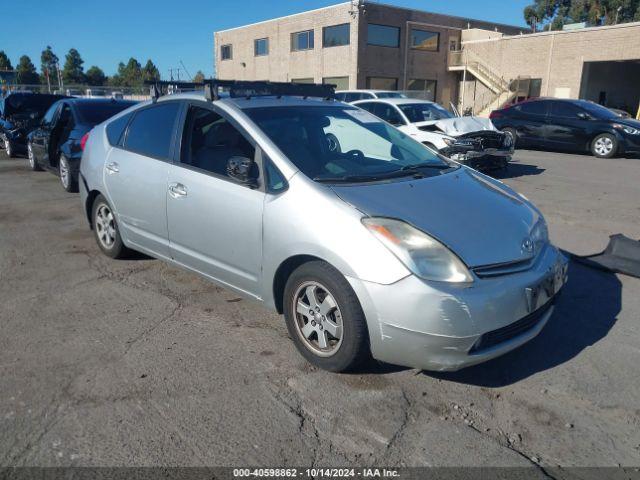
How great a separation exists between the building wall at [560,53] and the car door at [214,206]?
28.6 meters

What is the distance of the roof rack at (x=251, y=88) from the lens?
13.4 ft

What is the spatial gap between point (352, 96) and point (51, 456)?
50.3ft

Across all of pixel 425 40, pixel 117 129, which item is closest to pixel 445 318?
pixel 117 129

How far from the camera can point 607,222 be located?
6.94 metres

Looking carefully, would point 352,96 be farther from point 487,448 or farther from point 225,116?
point 487,448

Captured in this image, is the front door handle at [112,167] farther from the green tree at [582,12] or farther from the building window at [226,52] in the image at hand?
the green tree at [582,12]

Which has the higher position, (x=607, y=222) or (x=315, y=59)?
(x=315, y=59)

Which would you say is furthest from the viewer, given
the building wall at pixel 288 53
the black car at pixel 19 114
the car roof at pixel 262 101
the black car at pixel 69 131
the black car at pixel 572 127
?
the building wall at pixel 288 53

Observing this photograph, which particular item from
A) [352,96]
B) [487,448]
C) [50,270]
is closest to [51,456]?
[487,448]

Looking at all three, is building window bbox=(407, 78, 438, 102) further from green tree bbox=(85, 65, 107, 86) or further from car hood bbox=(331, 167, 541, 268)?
green tree bbox=(85, 65, 107, 86)

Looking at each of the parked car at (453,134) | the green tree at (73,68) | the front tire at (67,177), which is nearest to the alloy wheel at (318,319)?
the parked car at (453,134)

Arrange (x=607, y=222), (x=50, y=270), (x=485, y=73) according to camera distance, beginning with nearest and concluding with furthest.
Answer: (x=50, y=270)
(x=607, y=222)
(x=485, y=73)

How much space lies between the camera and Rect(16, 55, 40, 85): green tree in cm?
8112

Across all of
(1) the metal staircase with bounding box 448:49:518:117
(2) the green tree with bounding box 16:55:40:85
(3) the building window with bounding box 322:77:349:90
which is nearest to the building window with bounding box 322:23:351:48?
(3) the building window with bounding box 322:77:349:90
